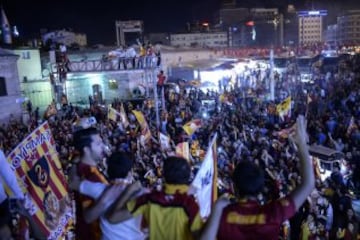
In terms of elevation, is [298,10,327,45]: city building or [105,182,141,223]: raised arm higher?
[298,10,327,45]: city building

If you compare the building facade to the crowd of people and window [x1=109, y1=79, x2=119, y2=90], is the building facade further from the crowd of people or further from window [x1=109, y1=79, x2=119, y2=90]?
the crowd of people

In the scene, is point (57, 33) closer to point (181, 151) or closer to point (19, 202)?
point (181, 151)

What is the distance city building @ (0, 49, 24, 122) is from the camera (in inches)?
1124

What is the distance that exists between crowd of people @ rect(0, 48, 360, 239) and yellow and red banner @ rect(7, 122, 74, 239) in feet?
1.23

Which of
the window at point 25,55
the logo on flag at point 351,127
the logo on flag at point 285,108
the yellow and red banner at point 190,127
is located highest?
the window at point 25,55

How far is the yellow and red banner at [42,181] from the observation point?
434cm

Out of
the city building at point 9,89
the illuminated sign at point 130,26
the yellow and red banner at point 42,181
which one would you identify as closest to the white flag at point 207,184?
the yellow and red banner at point 42,181

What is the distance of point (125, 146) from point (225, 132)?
431 cm

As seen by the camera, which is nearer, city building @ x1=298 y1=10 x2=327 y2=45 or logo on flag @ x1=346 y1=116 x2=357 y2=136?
logo on flag @ x1=346 y1=116 x2=357 y2=136

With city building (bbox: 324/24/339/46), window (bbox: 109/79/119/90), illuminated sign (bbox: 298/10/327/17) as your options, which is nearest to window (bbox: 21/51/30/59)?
window (bbox: 109/79/119/90)

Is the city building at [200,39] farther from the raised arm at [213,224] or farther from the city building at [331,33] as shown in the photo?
the raised arm at [213,224]

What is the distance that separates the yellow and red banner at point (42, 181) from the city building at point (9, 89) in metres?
25.4

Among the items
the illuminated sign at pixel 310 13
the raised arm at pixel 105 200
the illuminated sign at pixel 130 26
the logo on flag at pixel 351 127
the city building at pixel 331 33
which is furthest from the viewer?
the city building at pixel 331 33

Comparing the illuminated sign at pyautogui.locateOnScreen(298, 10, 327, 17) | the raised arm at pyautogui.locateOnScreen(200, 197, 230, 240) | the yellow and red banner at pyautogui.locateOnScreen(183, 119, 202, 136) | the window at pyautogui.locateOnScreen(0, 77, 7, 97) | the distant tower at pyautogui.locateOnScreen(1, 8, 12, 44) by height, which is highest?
the illuminated sign at pyautogui.locateOnScreen(298, 10, 327, 17)
